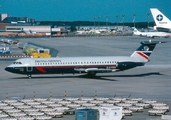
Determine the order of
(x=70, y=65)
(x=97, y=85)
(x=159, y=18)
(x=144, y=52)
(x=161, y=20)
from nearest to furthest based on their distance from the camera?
(x=97, y=85) < (x=70, y=65) < (x=144, y=52) < (x=159, y=18) < (x=161, y=20)

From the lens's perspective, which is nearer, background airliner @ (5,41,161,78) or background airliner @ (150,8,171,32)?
background airliner @ (5,41,161,78)

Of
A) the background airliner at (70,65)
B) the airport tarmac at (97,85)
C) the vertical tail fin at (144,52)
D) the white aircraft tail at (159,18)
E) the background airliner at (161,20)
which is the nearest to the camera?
the airport tarmac at (97,85)

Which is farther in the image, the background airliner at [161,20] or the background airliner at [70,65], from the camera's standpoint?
the background airliner at [161,20]

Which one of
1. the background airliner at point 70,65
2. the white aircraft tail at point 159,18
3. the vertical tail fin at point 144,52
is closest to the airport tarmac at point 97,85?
the background airliner at point 70,65

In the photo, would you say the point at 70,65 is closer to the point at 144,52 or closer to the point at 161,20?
the point at 144,52

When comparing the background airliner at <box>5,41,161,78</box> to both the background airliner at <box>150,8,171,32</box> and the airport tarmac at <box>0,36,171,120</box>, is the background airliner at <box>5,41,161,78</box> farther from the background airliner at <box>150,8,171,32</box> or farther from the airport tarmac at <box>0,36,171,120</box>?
the background airliner at <box>150,8,171,32</box>

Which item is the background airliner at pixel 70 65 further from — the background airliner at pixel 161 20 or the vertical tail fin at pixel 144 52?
the background airliner at pixel 161 20

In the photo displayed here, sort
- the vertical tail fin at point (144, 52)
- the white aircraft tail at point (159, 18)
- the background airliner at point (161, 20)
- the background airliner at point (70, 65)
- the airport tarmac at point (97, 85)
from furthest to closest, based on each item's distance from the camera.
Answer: the background airliner at point (161, 20), the white aircraft tail at point (159, 18), the vertical tail fin at point (144, 52), the background airliner at point (70, 65), the airport tarmac at point (97, 85)

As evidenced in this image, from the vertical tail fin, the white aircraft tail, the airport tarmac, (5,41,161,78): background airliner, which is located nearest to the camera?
the airport tarmac

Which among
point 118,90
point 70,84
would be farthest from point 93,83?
point 118,90

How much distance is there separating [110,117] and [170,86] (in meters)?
30.3

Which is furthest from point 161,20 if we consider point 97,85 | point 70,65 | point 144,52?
point 97,85

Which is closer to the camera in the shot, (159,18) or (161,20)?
(159,18)

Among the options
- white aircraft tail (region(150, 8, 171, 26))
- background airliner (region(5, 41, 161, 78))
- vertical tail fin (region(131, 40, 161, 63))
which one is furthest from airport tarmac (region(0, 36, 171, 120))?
white aircraft tail (region(150, 8, 171, 26))
